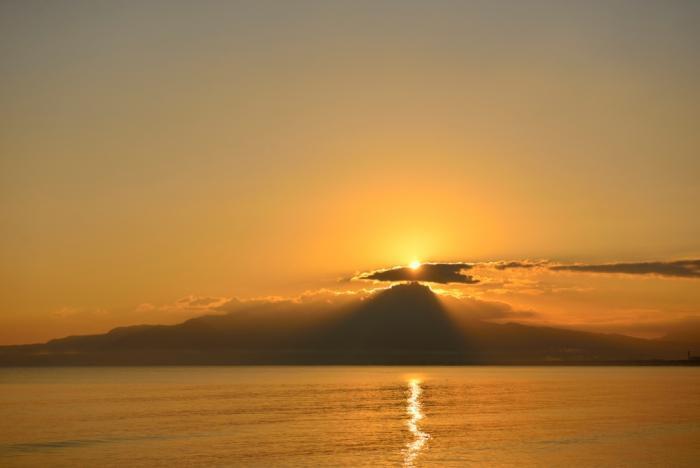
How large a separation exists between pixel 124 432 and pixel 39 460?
2203 centimetres

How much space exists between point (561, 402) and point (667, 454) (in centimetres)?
7318

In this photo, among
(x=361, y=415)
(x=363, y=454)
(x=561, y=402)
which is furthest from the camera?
(x=561, y=402)

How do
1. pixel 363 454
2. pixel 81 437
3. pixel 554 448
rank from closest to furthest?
1. pixel 363 454
2. pixel 554 448
3. pixel 81 437

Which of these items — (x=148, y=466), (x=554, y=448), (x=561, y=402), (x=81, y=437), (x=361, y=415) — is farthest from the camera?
(x=561, y=402)

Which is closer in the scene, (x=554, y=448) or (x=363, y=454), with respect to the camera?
(x=363, y=454)

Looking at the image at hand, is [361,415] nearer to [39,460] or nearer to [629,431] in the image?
[629,431]

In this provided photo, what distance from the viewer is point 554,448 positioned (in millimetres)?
73000

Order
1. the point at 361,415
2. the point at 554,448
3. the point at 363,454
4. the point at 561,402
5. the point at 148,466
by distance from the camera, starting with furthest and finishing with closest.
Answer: the point at 561,402, the point at 361,415, the point at 554,448, the point at 363,454, the point at 148,466

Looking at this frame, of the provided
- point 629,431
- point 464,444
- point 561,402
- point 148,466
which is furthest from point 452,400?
point 148,466

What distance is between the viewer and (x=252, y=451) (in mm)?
70375

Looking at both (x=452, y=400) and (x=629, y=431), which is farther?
(x=452, y=400)

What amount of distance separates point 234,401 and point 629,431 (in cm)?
7685

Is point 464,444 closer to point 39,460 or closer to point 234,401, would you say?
point 39,460

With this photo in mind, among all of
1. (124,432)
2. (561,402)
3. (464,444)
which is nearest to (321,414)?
(124,432)
